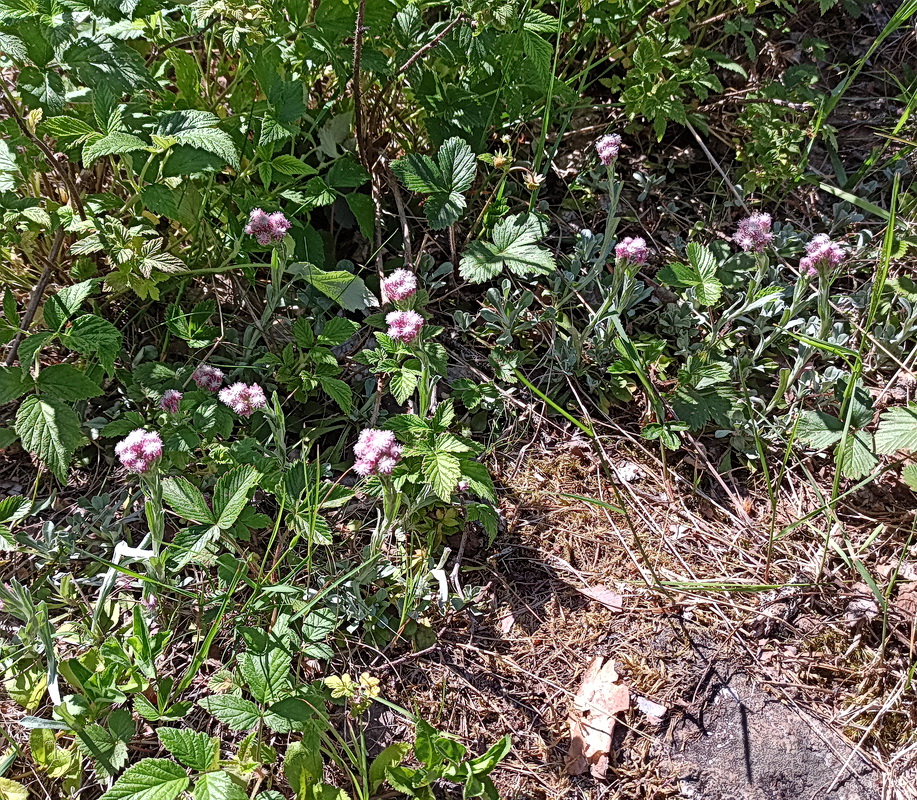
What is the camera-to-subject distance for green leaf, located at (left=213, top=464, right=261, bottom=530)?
66.6 inches

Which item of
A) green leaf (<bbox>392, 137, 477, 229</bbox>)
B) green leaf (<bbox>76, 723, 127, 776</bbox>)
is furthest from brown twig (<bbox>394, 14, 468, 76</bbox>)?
green leaf (<bbox>76, 723, 127, 776</bbox>)

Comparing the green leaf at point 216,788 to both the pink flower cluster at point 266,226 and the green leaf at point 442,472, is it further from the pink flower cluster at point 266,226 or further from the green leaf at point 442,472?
the pink flower cluster at point 266,226

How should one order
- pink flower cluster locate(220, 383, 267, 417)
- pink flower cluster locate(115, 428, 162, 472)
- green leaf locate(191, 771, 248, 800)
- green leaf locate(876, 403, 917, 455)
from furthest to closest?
green leaf locate(876, 403, 917, 455) < pink flower cluster locate(220, 383, 267, 417) < pink flower cluster locate(115, 428, 162, 472) < green leaf locate(191, 771, 248, 800)

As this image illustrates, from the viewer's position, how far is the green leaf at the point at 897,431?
6.55ft

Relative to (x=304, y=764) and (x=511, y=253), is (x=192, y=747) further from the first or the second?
(x=511, y=253)

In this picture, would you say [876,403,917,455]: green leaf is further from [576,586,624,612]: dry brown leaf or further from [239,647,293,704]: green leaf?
[239,647,293,704]: green leaf

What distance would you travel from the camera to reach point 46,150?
6.33 feet

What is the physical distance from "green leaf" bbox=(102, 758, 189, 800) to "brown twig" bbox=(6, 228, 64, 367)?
1169 mm

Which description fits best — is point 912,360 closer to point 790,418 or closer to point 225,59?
point 790,418

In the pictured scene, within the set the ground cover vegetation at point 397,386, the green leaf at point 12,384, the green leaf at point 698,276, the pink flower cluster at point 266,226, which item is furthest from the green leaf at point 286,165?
Result: the green leaf at point 698,276

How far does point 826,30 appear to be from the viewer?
296cm

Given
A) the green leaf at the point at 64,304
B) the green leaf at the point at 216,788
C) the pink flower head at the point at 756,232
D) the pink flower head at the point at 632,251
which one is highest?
the pink flower head at the point at 756,232

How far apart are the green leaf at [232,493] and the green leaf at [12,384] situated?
1.75 feet

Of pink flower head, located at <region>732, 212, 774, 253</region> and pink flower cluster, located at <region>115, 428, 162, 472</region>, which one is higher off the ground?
pink flower head, located at <region>732, 212, 774, 253</region>
